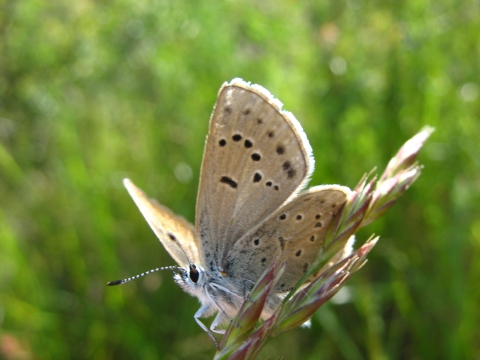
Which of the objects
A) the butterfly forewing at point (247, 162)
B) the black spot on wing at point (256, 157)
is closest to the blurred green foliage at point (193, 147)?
the butterfly forewing at point (247, 162)

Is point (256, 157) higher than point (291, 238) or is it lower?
higher

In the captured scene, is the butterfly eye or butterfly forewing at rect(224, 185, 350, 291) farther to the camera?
the butterfly eye

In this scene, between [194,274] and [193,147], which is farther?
[193,147]

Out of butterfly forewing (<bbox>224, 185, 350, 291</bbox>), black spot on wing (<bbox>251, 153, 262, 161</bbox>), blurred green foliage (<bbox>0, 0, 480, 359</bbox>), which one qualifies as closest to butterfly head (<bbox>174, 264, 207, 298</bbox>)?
butterfly forewing (<bbox>224, 185, 350, 291</bbox>)

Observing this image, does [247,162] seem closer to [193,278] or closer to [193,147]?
[193,278]

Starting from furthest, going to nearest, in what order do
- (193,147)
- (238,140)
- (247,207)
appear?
(193,147), (247,207), (238,140)

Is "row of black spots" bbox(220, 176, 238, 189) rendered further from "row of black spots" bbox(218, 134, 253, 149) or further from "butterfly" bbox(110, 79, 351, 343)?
"row of black spots" bbox(218, 134, 253, 149)

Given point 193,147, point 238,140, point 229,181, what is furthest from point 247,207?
point 193,147

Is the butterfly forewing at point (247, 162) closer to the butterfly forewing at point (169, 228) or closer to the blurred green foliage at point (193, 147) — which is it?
the butterfly forewing at point (169, 228)
